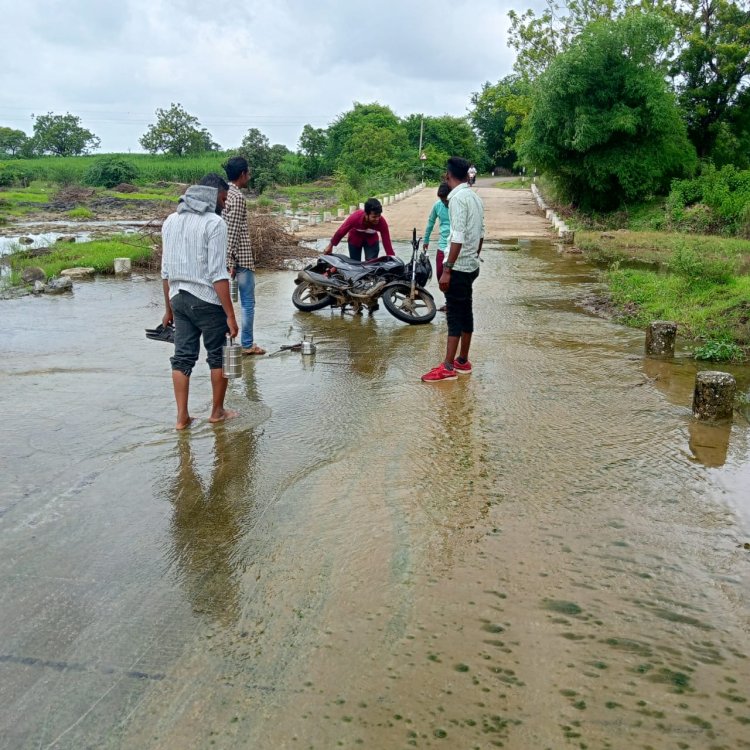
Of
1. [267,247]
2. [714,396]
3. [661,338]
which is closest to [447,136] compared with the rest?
[267,247]

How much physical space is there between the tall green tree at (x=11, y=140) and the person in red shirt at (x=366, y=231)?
82307mm

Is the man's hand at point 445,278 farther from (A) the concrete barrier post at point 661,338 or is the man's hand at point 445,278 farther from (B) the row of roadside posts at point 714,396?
(A) the concrete barrier post at point 661,338

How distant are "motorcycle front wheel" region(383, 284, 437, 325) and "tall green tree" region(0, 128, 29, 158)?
83466 millimetres

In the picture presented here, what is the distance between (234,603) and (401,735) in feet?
3.62

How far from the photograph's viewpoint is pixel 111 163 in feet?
187

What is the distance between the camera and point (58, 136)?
7831 centimetres

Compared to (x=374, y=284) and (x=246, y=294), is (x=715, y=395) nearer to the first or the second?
(x=246, y=294)

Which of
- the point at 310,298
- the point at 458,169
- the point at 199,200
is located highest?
the point at 458,169

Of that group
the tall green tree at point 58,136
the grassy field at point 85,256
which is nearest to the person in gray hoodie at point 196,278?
the grassy field at point 85,256

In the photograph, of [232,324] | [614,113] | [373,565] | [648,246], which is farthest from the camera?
[614,113]

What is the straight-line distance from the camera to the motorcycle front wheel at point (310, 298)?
9836 mm

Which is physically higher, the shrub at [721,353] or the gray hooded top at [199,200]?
the gray hooded top at [199,200]

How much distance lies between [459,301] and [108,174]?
185 ft

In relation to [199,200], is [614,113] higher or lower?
higher
